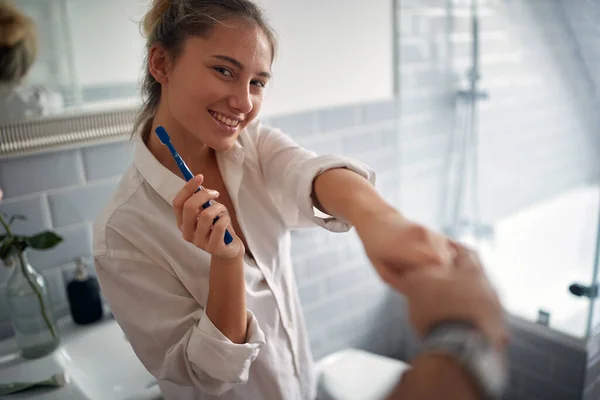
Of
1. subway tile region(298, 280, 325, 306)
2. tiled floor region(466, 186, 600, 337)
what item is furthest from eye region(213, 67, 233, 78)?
tiled floor region(466, 186, 600, 337)

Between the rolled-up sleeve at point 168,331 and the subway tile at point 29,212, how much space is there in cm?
37

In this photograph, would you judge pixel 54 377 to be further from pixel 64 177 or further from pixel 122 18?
pixel 122 18

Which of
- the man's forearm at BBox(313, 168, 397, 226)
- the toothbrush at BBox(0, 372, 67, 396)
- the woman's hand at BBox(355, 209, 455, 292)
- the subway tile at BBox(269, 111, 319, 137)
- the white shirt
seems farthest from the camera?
the subway tile at BBox(269, 111, 319, 137)

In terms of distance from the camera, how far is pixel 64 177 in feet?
3.25

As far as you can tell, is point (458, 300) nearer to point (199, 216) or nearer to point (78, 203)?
point (199, 216)

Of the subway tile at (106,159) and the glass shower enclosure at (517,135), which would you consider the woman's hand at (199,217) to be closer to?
the subway tile at (106,159)

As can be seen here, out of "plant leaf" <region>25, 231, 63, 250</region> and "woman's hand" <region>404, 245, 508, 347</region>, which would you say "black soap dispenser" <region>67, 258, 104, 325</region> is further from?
"woman's hand" <region>404, 245, 508, 347</region>

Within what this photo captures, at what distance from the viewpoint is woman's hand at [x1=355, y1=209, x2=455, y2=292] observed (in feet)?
1.36

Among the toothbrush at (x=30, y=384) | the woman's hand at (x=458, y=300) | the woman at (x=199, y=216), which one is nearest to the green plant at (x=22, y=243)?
the toothbrush at (x=30, y=384)

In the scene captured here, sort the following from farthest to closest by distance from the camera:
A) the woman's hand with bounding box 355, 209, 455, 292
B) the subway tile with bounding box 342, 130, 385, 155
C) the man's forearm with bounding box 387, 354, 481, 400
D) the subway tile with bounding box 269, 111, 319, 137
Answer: the subway tile with bounding box 342, 130, 385, 155
the subway tile with bounding box 269, 111, 319, 137
the woman's hand with bounding box 355, 209, 455, 292
the man's forearm with bounding box 387, 354, 481, 400

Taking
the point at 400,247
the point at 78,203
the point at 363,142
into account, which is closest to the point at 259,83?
the point at 400,247

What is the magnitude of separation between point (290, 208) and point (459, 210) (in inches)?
48.9

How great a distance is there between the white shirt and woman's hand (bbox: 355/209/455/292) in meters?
0.15

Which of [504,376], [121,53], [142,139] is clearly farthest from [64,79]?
[504,376]
